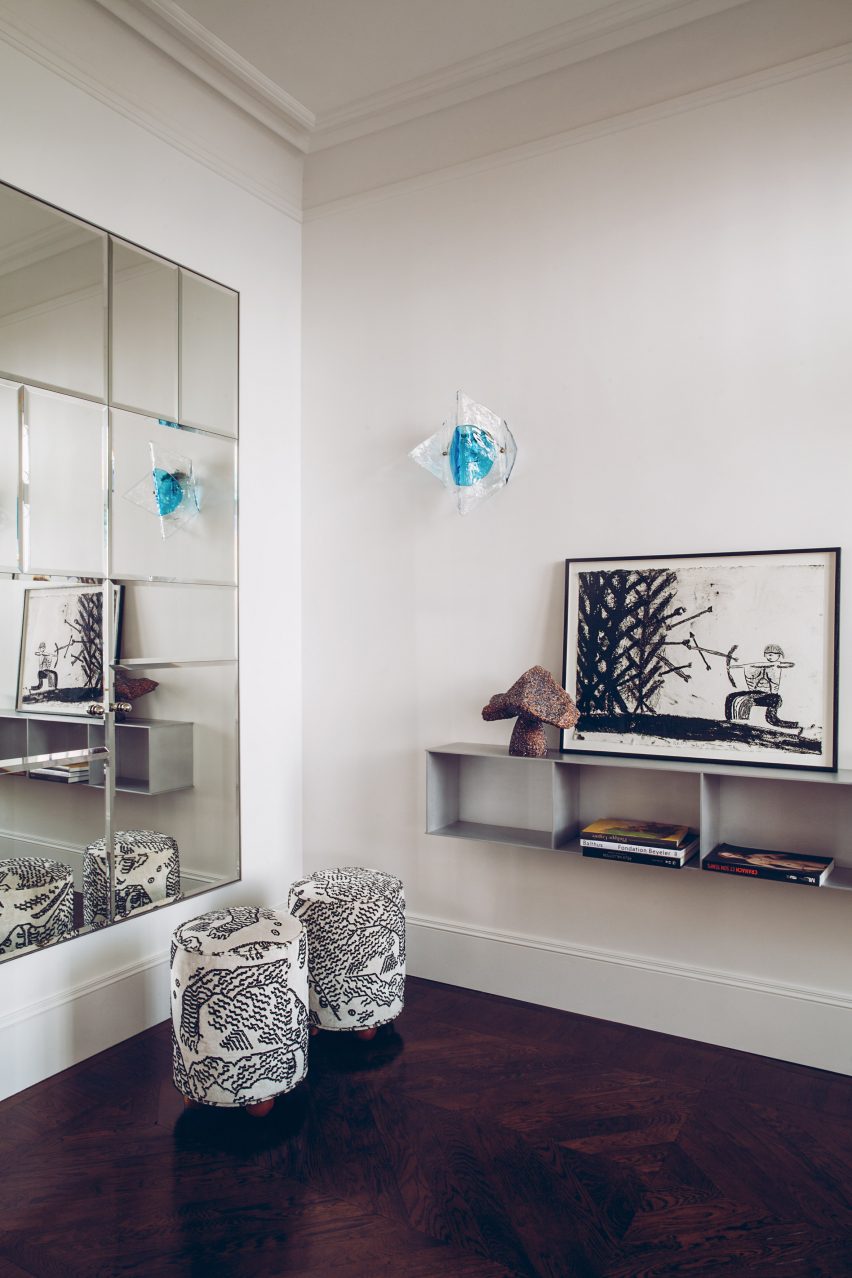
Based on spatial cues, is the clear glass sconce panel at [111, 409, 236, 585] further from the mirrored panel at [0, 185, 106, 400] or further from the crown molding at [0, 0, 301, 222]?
the crown molding at [0, 0, 301, 222]

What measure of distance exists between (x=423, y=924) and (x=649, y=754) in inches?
44.1

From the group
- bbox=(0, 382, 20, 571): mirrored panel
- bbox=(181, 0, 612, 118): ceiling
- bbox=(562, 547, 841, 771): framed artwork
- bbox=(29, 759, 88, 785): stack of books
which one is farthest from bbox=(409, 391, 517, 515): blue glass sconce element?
bbox=(29, 759, 88, 785): stack of books

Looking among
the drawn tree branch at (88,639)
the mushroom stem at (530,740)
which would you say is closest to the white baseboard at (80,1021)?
the drawn tree branch at (88,639)

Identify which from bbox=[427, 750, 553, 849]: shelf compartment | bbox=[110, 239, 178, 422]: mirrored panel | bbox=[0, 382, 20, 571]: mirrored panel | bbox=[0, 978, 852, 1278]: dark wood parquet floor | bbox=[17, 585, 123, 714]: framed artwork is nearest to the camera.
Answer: bbox=[0, 978, 852, 1278]: dark wood parquet floor

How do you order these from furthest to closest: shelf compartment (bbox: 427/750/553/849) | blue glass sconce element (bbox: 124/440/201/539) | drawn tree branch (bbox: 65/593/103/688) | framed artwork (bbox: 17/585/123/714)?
shelf compartment (bbox: 427/750/553/849), blue glass sconce element (bbox: 124/440/201/539), drawn tree branch (bbox: 65/593/103/688), framed artwork (bbox: 17/585/123/714)

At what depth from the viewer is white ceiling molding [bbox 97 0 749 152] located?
2.69 m

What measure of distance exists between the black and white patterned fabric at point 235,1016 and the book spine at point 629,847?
0.93 metres

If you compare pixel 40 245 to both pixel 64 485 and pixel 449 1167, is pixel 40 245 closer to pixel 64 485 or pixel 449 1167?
pixel 64 485

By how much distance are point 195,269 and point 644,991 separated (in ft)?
9.48

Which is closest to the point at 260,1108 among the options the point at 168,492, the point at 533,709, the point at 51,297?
the point at 533,709

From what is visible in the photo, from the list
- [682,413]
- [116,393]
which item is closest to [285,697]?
[116,393]

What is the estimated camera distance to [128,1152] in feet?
6.97

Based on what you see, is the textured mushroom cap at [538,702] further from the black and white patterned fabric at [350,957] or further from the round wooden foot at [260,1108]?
the round wooden foot at [260,1108]

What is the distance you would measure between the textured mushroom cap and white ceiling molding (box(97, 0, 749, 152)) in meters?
2.05
